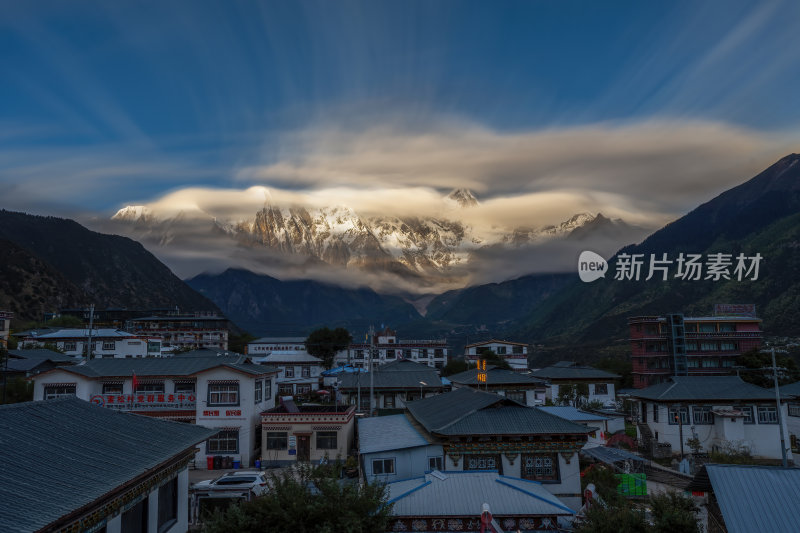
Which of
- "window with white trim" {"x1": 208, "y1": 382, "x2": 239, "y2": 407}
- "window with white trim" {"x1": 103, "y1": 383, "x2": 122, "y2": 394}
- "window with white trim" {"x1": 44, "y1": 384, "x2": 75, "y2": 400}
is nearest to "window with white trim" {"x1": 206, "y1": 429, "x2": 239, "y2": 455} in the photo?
"window with white trim" {"x1": 208, "y1": 382, "x2": 239, "y2": 407}

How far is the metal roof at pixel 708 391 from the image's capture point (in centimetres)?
4547

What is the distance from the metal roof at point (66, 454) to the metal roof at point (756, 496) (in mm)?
14158

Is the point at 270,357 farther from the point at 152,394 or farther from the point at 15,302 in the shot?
the point at 15,302

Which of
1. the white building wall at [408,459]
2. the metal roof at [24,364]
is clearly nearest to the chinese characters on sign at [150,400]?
the white building wall at [408,459]

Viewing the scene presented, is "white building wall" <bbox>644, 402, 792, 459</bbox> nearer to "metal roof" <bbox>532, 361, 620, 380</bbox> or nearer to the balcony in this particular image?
"metal roof" <bbox>532, 361, 620, 380</bbox>

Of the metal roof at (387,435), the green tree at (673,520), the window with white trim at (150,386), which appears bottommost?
the metal roof at (387,435)

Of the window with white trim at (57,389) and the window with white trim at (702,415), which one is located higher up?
the window with white trim at (57,389)

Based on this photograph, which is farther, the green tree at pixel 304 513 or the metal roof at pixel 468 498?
the metal roof at pixel 468 498

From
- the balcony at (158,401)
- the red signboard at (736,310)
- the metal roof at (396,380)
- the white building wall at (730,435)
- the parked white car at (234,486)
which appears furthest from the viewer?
the red signboard at (736,310)

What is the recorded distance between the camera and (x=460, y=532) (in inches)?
739

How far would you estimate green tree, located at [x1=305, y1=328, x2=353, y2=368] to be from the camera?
98.7m

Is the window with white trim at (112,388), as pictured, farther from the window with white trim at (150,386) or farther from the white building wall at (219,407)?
the window with white trim at (150,386)

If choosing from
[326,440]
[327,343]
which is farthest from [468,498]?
[327,343]

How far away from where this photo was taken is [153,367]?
43938 mm
